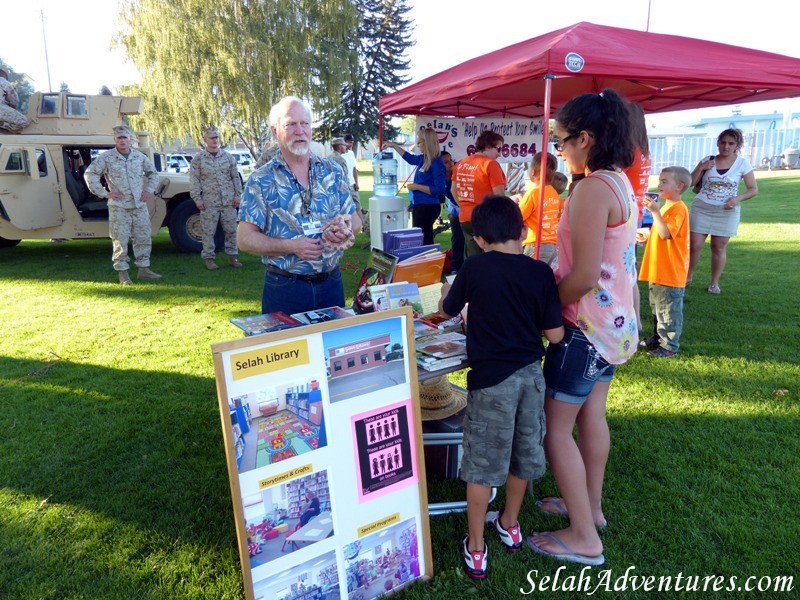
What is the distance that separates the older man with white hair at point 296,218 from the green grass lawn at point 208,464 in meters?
1.15

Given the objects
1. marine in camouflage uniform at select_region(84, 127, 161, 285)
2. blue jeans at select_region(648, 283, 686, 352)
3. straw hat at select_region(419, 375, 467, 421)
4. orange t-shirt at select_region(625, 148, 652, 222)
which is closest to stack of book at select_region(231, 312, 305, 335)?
straw hat at select_region(419, 375, 467, 421)

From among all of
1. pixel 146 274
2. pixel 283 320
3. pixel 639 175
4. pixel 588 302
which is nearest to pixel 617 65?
pixel 639 175

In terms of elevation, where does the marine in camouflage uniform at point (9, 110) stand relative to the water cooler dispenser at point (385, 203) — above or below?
above

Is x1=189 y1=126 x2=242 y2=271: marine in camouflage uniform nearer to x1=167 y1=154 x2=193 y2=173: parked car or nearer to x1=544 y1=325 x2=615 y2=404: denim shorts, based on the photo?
x1=544 y1=325 x2=615 y2=404: denim shorts

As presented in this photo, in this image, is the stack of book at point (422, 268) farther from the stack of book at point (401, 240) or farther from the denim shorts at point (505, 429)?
the denim shorts at point (505, 429)

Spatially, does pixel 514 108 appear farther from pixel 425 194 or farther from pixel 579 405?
pixel 579 405

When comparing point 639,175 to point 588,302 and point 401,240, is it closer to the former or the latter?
point 401,240

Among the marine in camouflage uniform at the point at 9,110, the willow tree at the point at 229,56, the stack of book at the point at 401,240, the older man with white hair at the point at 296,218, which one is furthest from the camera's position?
the willow tree at the point at 229,56

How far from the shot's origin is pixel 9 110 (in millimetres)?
8250

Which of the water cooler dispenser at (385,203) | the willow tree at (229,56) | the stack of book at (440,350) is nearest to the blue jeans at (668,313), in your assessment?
the stack of book at (440,350)

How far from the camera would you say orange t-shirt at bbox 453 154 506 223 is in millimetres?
5465

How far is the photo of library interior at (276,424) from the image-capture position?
1698mm

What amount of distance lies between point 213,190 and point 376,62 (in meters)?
29.2

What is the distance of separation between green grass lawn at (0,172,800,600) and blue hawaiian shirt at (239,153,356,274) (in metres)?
1.29
